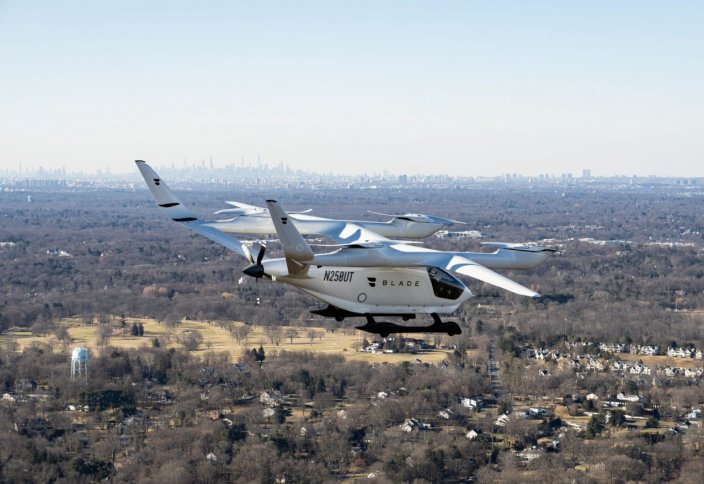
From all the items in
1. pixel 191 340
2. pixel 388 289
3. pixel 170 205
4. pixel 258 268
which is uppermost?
pixel 170 205

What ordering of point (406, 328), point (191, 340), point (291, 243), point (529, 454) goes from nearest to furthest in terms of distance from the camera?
point (291, 243) < point (406, 328) < point (529, 454) < point (191, 340)

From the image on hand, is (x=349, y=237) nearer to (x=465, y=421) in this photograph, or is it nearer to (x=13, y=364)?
(x=465, y=421)

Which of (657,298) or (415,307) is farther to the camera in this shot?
(657,298)

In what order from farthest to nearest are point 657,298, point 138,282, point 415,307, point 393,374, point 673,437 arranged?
1. point 138,282
2. point 657,298
3. point 393,374
4. point 673,437
5. point 415,307

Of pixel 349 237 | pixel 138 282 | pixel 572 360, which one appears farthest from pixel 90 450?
pixel 138 282

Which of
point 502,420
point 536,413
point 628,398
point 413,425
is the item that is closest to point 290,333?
point 413,425

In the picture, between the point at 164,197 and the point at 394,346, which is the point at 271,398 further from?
the point at 164,197

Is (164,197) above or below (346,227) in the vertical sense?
above

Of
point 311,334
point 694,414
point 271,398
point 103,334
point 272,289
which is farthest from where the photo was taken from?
point 272,289
